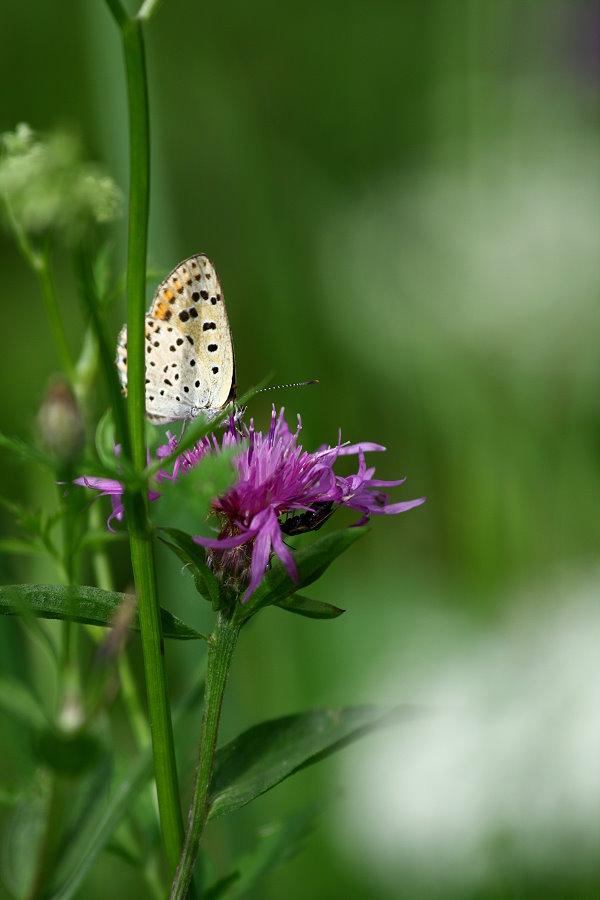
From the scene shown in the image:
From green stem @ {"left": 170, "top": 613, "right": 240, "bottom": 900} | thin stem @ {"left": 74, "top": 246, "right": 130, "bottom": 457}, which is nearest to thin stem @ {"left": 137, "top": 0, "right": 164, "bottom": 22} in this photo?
thin stem @ {"left": 74, "top": 246, "right": 130, "bottom": 457}

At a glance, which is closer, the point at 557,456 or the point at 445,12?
the point at 557,456

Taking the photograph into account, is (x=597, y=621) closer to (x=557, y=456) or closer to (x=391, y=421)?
(x=557, y=456)

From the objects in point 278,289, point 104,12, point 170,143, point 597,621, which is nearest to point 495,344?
point 278,289

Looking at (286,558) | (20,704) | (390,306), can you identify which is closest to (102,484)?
(286,558)

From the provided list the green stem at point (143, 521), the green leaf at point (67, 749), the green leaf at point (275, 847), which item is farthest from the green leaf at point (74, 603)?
the green leaf at point (275, 847)

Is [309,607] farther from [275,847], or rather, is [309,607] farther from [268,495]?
[275,847]

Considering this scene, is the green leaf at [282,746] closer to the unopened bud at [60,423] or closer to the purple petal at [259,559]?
the purple petal at [259,559]
